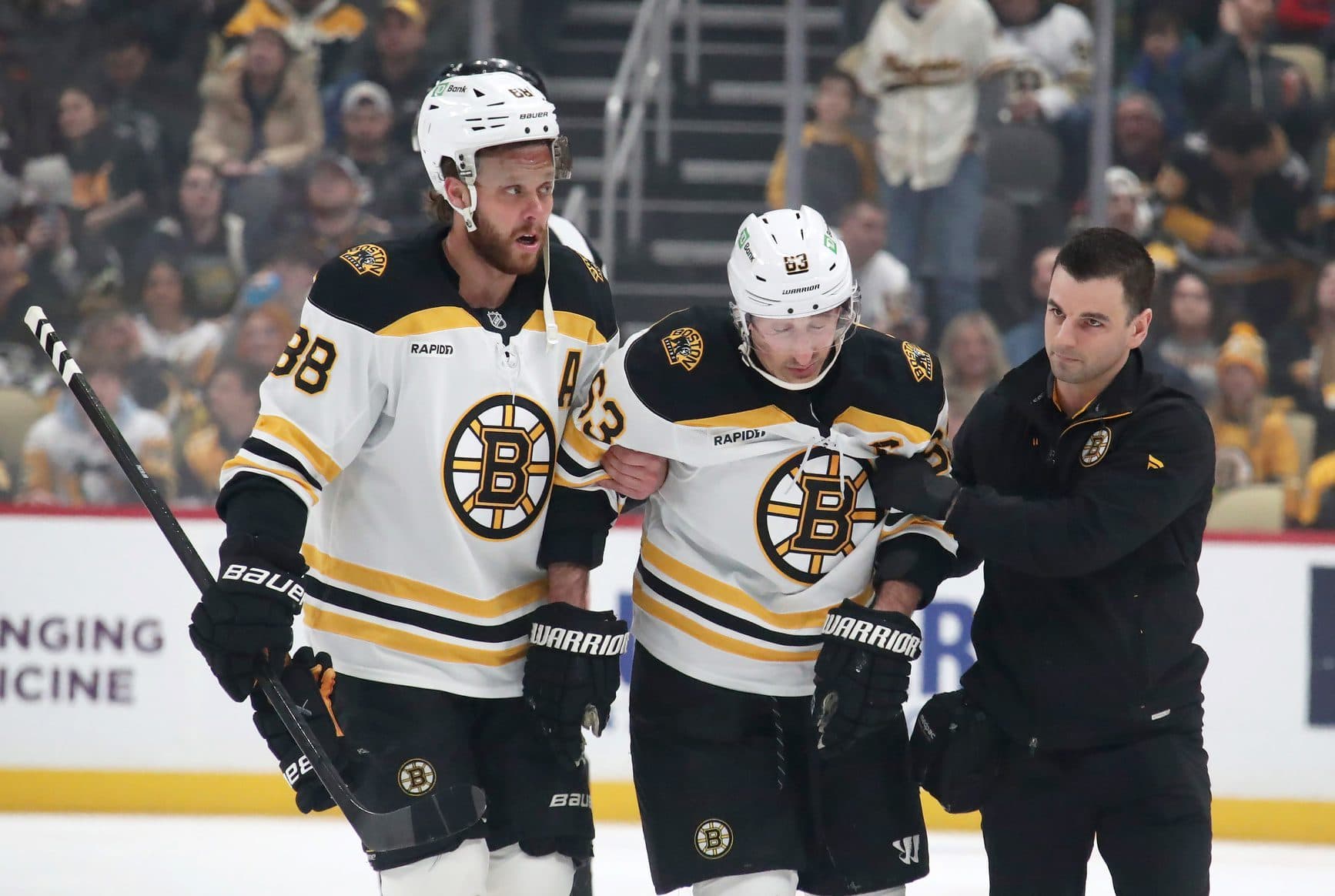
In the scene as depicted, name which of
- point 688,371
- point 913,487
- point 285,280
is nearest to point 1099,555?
point 913,487

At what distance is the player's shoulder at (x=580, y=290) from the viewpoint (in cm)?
242

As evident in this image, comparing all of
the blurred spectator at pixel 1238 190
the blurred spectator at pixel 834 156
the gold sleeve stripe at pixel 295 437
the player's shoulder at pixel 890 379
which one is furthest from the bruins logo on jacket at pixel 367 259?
the blurred spectator at pixel 1238 190

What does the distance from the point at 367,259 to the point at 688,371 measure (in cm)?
49

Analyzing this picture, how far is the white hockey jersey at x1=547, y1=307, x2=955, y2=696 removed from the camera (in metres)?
2.35

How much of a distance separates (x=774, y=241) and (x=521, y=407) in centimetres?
44

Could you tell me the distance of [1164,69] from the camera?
19.7 ft

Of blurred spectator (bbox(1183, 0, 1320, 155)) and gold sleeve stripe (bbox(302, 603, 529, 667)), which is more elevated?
blurred spectator (bbox(1183, 0, 1320, 155))

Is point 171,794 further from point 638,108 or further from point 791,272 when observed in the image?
point 638,108

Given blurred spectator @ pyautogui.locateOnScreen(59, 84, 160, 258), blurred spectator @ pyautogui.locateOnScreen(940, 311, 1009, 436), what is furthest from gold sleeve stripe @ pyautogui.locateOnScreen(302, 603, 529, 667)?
blurred spectator @ pyautogui.locateOnScreen(59, 84, 160, 258)

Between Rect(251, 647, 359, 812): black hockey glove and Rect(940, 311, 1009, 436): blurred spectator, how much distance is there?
361 cm

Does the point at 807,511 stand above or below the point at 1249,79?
below

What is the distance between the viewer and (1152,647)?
2.24 metres

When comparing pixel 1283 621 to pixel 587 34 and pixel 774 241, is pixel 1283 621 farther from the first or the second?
pixel 587 34

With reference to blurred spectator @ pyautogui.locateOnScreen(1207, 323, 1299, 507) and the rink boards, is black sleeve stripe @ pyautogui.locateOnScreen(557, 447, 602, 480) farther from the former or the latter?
blurred spectator @ pyautogui.locateOnScreen(1207, 323, 1299, 507)
